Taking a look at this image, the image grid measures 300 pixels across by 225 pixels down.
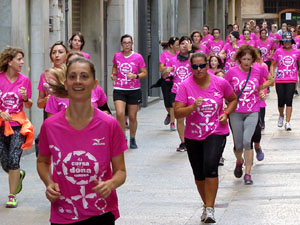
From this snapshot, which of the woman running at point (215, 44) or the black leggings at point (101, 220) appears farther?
the woman running at point (215, 44)

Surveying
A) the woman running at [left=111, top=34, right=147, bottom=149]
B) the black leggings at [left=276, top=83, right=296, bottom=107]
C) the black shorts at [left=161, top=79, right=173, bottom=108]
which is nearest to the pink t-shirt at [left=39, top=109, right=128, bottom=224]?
the woman running at [left=111, top=34, right=147, bottom=149]

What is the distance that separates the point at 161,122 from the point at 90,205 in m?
13.3

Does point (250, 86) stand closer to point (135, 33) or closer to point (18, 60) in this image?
point (18, 60)

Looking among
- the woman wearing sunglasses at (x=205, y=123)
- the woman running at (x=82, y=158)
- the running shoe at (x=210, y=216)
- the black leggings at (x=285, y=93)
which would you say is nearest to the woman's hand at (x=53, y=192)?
the woman running at (x=82, y=158)

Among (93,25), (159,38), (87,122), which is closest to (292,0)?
(159,38)

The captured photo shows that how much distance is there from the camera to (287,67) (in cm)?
1645

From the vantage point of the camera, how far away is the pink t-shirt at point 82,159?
16.1 feet

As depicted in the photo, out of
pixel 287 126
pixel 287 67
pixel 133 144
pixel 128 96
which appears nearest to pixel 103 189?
pixel 128 96

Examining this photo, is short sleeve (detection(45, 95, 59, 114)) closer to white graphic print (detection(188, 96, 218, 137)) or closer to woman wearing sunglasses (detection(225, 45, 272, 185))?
white graphic print (detection(188, 96, 218, 137))

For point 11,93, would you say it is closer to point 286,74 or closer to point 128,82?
point 128,82

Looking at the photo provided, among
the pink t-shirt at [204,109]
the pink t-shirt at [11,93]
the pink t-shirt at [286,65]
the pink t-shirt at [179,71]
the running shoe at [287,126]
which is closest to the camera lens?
the pink t-shirt at [204,109]

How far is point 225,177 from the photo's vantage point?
→ 10.9 m

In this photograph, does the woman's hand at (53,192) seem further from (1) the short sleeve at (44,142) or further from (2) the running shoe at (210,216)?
(2) the running shoe at (210,216)

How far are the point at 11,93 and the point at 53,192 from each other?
4.60m
